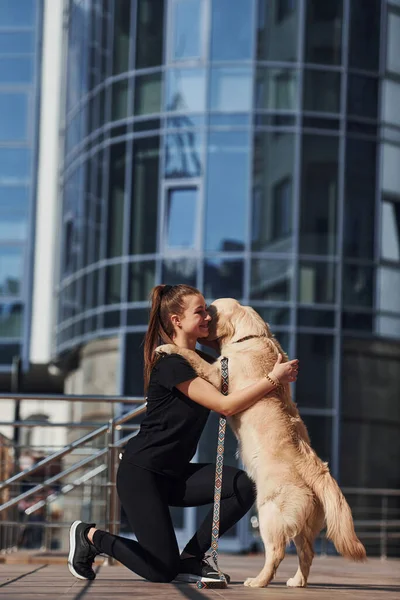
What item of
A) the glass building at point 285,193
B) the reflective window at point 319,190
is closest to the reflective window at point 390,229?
the glass building at point 285,193

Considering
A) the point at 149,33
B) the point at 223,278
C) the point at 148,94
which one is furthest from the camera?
the point at 149,33

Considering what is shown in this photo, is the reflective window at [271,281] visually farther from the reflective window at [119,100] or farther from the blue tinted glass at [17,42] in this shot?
the blue tinted glass at [17,42]

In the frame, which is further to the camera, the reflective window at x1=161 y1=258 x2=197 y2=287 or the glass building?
the reflective window at x1=161 y1=258 x2=197 y2=287

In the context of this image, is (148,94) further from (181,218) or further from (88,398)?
(88,398)

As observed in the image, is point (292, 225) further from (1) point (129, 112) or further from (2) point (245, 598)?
(2) point (245, 598)

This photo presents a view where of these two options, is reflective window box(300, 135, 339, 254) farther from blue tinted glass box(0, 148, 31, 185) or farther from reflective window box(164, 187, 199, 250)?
blue tinted glass box(0, 148, 31, 185)

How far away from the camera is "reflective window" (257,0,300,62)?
63.7 ft

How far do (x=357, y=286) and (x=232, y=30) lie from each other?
177 inches

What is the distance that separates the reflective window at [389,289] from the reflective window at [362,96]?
8.15 feet

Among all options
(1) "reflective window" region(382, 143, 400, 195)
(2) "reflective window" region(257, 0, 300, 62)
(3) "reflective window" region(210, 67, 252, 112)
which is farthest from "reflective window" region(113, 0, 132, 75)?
(1) "reflective window" region(382, 143, 400, 195)

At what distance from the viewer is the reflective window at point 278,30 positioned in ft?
63.7

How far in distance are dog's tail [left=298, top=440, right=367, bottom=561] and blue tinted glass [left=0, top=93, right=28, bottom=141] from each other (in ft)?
65.5

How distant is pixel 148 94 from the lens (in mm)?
20031

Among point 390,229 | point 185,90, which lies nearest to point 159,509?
point 390,229
